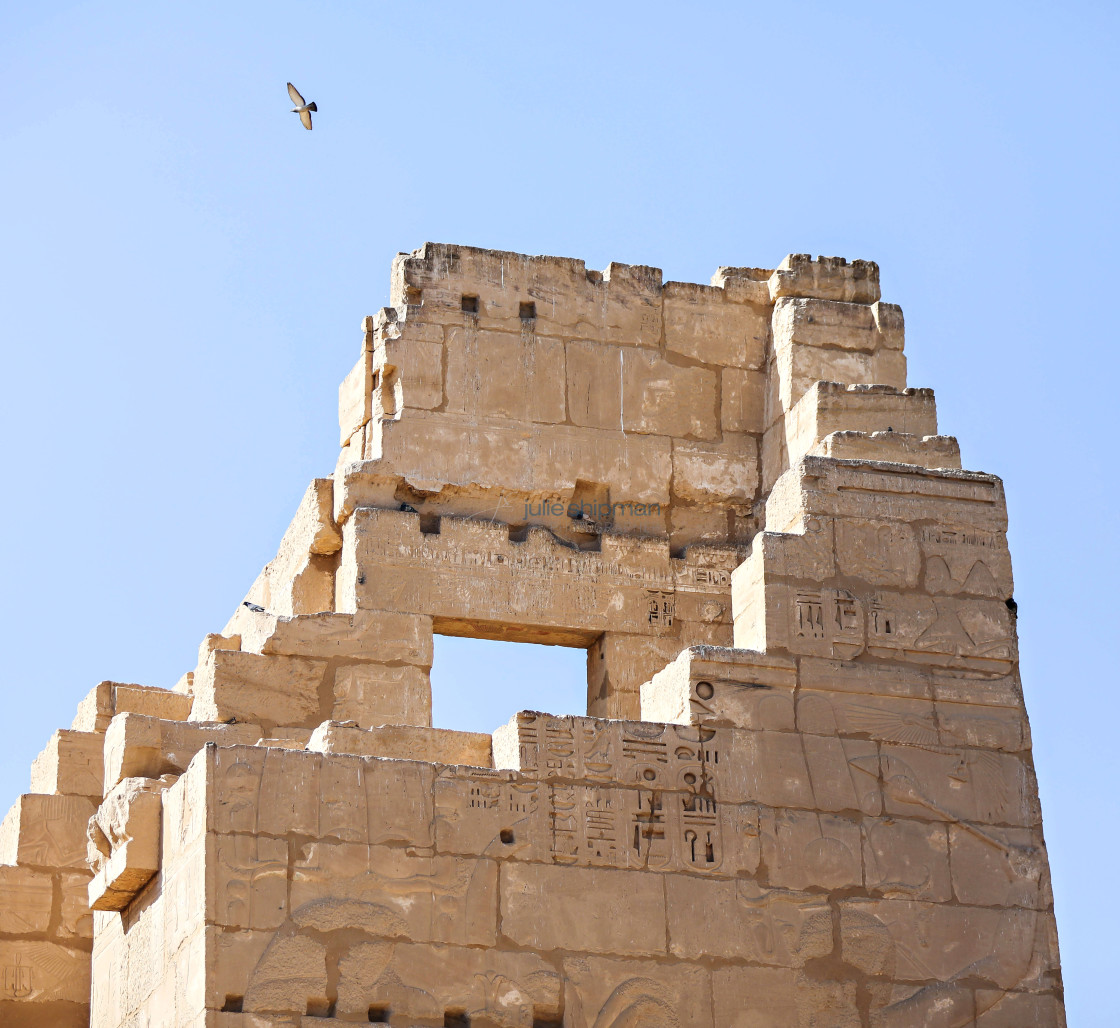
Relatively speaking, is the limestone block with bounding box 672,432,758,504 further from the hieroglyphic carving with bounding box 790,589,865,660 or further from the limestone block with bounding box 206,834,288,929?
the limestone block with bounding box 206,834,288,929

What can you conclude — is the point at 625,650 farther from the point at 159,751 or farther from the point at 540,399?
the point at 159,751

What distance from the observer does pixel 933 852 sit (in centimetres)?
1101

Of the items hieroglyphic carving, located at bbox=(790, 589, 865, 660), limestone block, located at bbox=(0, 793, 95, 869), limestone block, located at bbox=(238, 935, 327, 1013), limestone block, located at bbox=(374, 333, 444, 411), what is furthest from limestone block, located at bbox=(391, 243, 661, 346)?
limestone block, located at bbox=(238, 935, 327, 1013)

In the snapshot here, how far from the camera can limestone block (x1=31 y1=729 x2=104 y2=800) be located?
533 inches

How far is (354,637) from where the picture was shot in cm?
1347

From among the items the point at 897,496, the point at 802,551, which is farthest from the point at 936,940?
the point at 897,496

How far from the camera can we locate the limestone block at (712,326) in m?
14.9

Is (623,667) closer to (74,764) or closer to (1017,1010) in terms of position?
(74,764)

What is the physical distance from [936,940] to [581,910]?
5.62ft

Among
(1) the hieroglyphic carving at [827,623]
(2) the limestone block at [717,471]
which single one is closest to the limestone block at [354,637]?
(2) the limestone block at [717,471]

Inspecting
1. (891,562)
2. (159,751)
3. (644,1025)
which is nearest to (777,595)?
→ (891,562)

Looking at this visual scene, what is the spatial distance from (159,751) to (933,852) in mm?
3859

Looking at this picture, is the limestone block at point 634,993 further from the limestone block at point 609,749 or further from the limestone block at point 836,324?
the limestone block at point 836,324

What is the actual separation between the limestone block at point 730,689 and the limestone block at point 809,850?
461 millimetres
